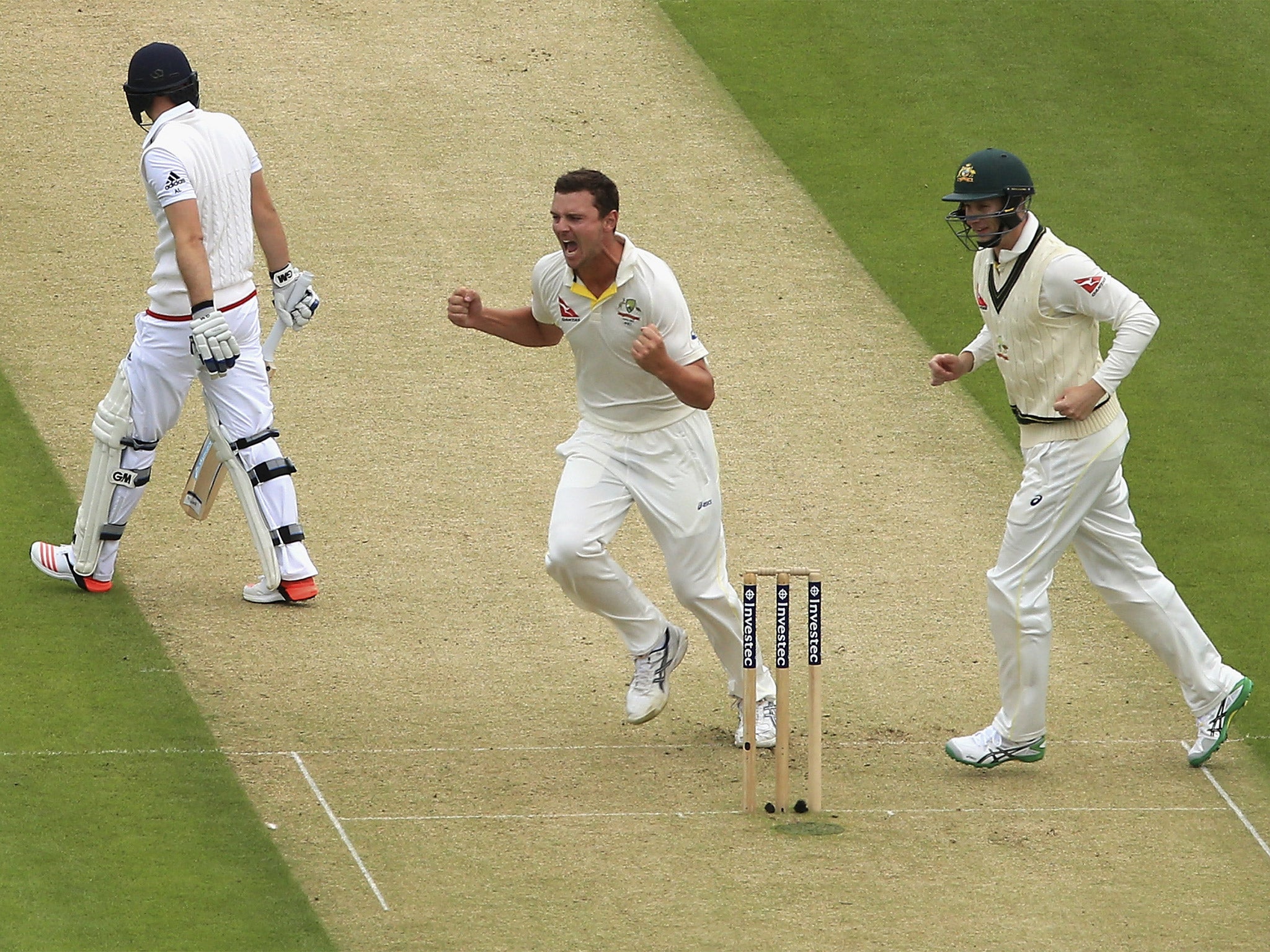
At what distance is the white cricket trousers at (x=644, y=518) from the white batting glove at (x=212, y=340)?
5.75 ft

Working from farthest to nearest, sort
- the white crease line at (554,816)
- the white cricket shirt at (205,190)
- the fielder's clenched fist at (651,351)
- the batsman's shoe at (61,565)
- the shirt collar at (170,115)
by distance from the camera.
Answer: the batsman's shoe at (61,565) < the shirt collar at (170,115) < the white cricket shirt at (205,190) < the white crease line at (554,816) < the fielder's clenched fist at (651,351)

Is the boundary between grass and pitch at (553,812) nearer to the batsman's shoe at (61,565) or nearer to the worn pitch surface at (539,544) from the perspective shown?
the worn pitch surface at (539,544)

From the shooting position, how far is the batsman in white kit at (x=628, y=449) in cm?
736

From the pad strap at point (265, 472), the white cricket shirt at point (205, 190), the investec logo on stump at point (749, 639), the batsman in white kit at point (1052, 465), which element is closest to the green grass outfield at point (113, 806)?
the pad strap at point (265, 472)

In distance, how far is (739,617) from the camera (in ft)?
25.6

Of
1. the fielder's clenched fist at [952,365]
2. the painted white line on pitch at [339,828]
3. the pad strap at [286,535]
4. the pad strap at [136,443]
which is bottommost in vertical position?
the painted white line on pitch at [339,828]

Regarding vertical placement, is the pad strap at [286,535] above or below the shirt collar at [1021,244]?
below

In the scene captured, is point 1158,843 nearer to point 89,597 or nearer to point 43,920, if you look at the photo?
point 43,920

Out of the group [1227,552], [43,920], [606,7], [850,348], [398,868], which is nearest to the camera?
[43,920]

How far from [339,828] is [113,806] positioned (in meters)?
0.81

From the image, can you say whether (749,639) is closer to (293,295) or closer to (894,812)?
(894,812)

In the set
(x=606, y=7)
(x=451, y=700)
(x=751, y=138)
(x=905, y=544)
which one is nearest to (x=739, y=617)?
(x=451, y=700)

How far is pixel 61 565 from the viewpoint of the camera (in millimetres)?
9188

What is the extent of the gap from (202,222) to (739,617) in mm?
2920
